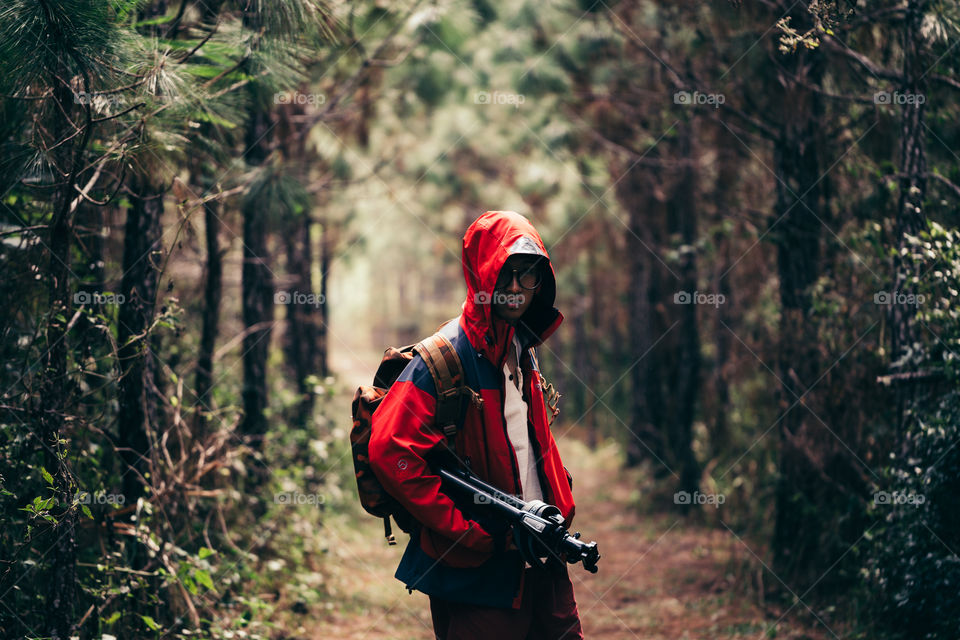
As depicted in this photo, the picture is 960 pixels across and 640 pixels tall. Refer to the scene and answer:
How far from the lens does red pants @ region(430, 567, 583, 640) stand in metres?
3.10

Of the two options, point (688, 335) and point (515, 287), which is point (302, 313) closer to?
point (688, 335)

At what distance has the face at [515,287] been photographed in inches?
126

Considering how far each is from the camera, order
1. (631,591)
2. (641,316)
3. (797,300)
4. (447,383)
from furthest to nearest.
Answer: (641,316) → (631,591) → (797,300) → (447,383)

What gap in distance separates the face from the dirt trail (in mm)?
3647

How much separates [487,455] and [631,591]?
4.72 metres

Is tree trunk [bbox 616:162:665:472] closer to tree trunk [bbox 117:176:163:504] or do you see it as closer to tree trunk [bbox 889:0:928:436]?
tree trunk [bbox 889:0:928:436]

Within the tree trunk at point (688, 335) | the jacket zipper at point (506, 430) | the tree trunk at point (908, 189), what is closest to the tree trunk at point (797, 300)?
the tree trunk at point (908, 189)

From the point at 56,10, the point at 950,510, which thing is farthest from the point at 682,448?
the point at 56,10

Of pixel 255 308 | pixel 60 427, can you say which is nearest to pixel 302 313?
pixel 255 308

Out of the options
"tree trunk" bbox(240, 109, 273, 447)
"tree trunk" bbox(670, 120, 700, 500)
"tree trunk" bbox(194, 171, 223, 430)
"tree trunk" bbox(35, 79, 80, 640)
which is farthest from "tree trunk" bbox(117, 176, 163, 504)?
"tree trunk" bbox(670, 120, 700, 500)

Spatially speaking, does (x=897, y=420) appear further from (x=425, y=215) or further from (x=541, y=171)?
(x=425, y=215)

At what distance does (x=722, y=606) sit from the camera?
21.7ft

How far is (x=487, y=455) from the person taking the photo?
3.25 meters

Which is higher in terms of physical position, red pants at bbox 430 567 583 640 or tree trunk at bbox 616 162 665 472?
tree trunk at bbox 616 162 665 472
